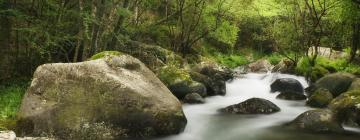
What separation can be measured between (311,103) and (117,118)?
27.1ft

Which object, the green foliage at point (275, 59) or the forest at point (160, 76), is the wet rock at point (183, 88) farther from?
the green foliage at point (275, 59)

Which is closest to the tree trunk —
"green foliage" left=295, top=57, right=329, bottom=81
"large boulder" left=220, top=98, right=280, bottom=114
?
"green foliage" left=295, top=57, right=329, bottom=81

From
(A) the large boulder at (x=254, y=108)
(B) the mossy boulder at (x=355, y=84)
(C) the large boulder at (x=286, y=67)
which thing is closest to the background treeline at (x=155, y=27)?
(C) the large boulder at (x=286, y=67)

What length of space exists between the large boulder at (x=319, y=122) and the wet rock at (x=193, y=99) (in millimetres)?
4716

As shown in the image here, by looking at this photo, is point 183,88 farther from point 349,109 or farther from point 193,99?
point 349,109

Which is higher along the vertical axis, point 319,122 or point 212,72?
point 319,122

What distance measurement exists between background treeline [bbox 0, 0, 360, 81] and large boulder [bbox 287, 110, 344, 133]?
6.37 m

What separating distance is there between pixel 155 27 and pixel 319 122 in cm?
1344

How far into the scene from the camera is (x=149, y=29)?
23.0 m

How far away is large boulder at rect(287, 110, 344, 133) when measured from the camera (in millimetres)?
11742

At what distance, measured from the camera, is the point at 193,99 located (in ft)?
53.9

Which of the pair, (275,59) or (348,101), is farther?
(275,59)

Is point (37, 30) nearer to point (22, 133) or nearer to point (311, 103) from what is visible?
point (22, 133)

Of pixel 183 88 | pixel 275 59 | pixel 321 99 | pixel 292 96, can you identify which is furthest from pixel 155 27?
pixel 275 59
